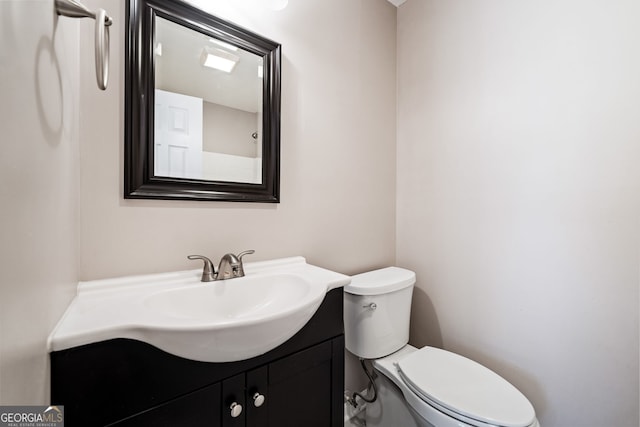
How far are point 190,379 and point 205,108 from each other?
2.93ft

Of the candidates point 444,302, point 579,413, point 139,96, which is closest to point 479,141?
Answer: point 444,302

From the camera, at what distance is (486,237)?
1.25 metres

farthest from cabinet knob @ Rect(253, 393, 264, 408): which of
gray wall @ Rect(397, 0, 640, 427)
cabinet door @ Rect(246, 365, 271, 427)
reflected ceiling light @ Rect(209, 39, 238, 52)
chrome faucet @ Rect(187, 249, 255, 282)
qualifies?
reflected ceiling light @ Rect(209, 39, 238, 52)

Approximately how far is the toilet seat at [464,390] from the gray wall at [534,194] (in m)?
0.29

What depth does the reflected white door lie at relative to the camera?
875mm

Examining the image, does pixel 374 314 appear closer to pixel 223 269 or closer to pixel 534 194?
pixel 223 269

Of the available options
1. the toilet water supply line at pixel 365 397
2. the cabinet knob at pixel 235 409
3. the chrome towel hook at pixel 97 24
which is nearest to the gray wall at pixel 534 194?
the toilet water supply line at pixel 365 397

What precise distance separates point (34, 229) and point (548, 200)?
1575mm

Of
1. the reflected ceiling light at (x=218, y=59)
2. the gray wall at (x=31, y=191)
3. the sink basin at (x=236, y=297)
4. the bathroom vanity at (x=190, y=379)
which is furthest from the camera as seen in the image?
the reflected ceiling light at (x=218, y=59)

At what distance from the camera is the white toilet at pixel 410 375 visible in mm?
857

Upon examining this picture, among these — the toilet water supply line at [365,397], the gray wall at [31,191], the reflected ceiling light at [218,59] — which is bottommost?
the toilet water supply line at [365,397]

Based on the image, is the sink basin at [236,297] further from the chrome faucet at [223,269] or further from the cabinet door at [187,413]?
the cabinet door at [187,413]

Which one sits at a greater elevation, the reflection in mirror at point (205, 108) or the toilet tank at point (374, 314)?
the reflection in mirror at point (205, 108)

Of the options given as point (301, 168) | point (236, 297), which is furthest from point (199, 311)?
point (301, 168)
